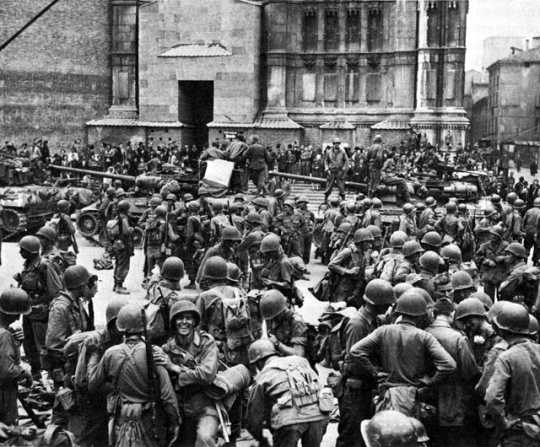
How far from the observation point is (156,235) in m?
16.7

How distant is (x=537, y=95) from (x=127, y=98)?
105 feet

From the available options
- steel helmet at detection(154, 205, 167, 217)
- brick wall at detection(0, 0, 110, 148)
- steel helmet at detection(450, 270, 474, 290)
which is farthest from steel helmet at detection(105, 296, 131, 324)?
brick wall at detection(0, 0, 110, 148)

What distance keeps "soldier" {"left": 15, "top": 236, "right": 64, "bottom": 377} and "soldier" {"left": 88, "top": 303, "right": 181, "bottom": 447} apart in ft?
12.9

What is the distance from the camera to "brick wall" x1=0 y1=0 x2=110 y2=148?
39.7m

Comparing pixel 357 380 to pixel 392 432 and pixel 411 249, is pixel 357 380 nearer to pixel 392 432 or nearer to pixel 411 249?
pixel 392 432

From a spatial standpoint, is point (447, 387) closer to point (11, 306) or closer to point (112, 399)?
point (112, 399)

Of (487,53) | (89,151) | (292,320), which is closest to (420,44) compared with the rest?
(89,151)

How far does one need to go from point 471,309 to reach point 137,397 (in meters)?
3.07

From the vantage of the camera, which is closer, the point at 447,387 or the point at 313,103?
the point at 447,387

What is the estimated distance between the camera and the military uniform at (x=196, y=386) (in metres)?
6.57

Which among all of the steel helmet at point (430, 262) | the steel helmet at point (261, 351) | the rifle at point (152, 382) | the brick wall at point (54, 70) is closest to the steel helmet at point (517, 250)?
the steel helmet at point (430, 262)

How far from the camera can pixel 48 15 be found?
133ft

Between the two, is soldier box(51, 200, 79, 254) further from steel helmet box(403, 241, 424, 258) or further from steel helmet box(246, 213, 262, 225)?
steel helmet box(403, 241, 424, 258)

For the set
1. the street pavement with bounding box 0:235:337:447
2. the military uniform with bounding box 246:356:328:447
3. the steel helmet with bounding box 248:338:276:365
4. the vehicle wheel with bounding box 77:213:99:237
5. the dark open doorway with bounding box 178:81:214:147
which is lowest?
the street pavement with bounding box 0:235:337:447
